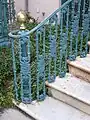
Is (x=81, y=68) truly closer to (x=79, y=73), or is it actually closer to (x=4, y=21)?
(x=79, y=73)

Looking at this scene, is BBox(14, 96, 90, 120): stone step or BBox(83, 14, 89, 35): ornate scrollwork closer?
BBox(14, 96, 90, 120): stone step

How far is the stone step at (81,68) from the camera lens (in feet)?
12.4

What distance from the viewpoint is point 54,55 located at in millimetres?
3760

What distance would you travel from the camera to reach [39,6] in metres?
6.51

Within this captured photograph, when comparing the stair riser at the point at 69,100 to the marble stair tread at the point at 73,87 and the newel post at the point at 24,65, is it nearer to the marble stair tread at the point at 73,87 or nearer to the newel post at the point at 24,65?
the marble stair tread at the point at 73,87

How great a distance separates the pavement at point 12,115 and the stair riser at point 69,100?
1.59 ft

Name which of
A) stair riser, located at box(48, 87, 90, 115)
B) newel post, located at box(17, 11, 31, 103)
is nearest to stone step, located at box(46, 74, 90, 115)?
stair riser, located at box(48, 87, 90, 115)

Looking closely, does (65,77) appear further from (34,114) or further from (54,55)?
(34,114)

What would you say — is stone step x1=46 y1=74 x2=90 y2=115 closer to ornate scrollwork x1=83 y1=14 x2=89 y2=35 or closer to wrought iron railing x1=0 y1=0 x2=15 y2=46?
ornate scrollwork x1=83 y1=14 x2=89 y2=35

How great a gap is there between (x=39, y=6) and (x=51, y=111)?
3.50m

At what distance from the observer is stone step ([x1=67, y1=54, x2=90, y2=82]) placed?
3789mm

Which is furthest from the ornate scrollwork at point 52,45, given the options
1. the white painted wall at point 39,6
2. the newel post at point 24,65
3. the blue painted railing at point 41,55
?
the white painted wall at point 39,6

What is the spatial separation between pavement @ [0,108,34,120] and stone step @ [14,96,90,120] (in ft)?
0.21

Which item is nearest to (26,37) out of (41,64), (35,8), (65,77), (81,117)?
(41,64)
